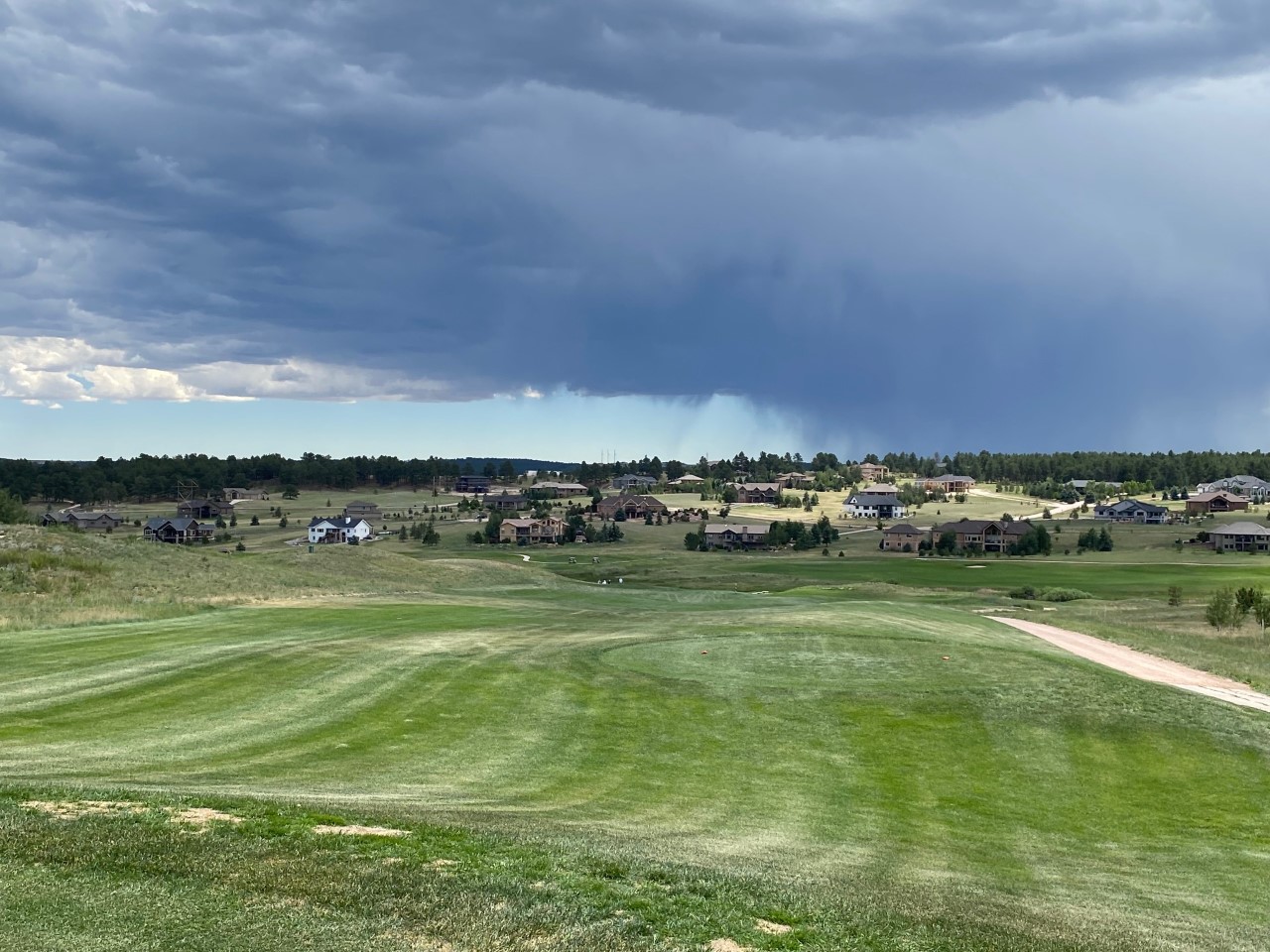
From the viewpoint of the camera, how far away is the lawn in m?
14.0

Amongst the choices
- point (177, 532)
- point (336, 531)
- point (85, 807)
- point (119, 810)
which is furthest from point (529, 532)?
point (119, 810)

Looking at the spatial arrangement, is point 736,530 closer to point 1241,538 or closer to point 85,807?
point 1241,538

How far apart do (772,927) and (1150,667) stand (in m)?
45.4

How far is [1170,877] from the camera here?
20.5 m

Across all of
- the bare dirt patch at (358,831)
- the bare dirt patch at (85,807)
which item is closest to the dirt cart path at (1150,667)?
the bare dirt patch at (358,831)

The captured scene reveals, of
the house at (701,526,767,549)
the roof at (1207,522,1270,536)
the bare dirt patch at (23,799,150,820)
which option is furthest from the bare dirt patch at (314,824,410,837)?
the roof at (1207,522,1270,536)

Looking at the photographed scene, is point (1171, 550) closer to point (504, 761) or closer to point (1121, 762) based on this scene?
point (1121, 762)

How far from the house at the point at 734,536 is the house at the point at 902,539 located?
2072 centimetres

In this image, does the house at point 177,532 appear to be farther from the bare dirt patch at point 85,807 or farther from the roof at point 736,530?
the bare dirt patch at point 85,807

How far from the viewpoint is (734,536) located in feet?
572

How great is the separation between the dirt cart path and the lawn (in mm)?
4101

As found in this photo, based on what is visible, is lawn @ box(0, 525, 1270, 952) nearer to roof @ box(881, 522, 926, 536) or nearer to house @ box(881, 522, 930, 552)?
house @ box(881, 522, 930, 552)

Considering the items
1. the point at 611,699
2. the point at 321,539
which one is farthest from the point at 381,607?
the point at 321,539

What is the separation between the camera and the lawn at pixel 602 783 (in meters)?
14.0
